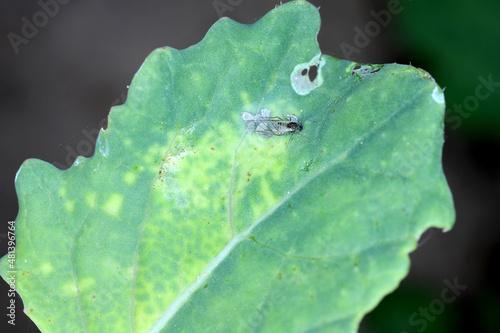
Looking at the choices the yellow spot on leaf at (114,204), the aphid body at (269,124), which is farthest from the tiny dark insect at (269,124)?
the yellow spot on leaf at (114,204)

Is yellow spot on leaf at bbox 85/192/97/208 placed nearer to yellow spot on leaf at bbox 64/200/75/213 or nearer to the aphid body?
yellow spot on leaf at bbox 64/200/75/213

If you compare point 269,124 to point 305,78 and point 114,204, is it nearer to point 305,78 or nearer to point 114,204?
point 305,78

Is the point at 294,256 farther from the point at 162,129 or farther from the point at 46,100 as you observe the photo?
the point at 46,100

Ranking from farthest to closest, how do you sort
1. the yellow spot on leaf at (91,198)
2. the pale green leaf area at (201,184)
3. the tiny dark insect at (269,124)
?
the yellow spot on leaf at (91,198), the tiny dark insect at (269,124), the pale green leaf area at (201,184)

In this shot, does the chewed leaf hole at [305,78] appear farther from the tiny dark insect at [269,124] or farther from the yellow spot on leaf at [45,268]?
the yellow spot on leaf at [45,268]

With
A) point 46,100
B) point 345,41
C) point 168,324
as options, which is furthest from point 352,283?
point 46,100

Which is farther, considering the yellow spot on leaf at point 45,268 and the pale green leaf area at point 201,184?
the yellow spot on leaf at point 45,268

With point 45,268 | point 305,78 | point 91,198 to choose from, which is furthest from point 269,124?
point 45,268

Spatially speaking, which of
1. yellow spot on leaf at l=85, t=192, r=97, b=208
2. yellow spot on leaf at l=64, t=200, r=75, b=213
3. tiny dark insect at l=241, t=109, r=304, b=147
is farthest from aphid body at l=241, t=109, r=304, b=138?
yellow spot on leaf at l=64, t=200, r=75, b=213
